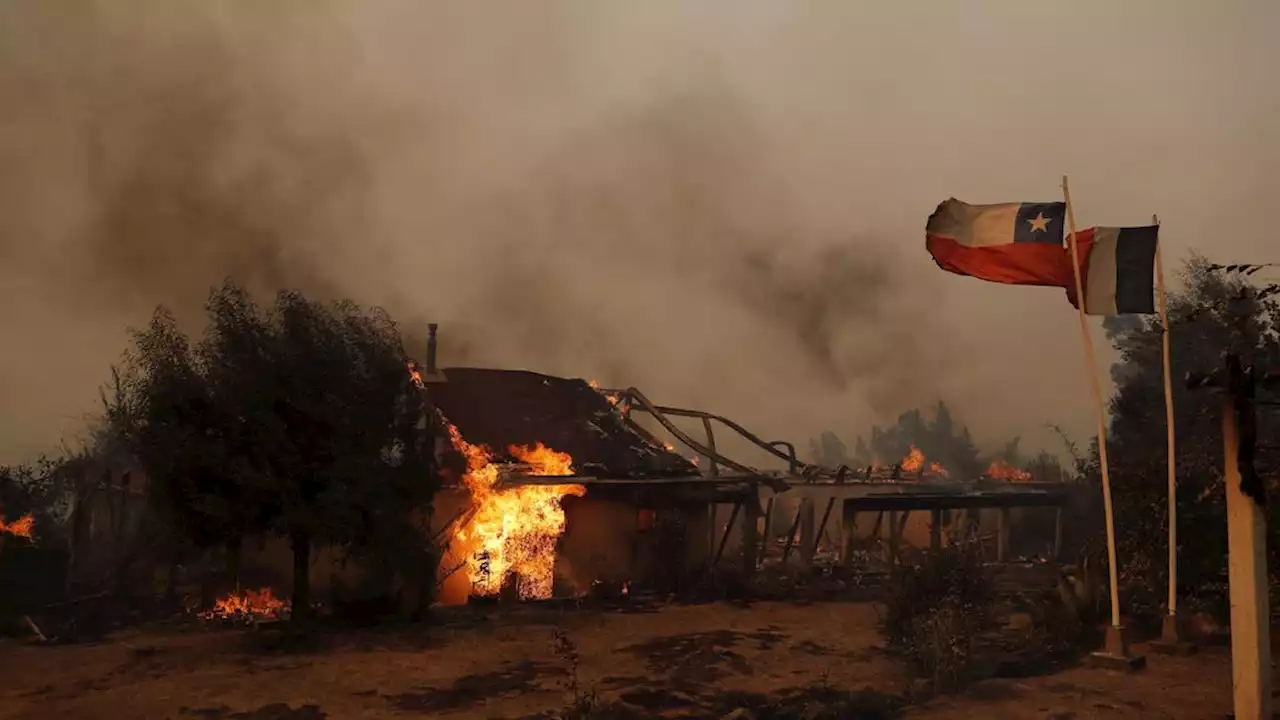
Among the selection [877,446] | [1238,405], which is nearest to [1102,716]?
[1238,405]

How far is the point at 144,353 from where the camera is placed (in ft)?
48.8

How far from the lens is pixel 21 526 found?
810 inches

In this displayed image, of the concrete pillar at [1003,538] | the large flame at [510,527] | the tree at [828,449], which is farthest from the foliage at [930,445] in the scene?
the large flame at [510,527]

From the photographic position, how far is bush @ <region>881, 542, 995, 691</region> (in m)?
11.8

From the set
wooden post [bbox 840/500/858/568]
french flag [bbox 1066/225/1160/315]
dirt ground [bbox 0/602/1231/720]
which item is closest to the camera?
dirt ground [bbox 0/602/1231/720]

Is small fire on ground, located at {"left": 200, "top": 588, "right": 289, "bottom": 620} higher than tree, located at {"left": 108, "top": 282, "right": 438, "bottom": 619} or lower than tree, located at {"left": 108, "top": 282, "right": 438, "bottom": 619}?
lower

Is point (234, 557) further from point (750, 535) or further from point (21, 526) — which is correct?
point (750, 535)

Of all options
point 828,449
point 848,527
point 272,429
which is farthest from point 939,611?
point 828,449

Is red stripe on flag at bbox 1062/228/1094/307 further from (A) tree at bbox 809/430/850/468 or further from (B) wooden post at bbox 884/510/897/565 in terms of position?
(A) tree at bbox 809/430/850/468

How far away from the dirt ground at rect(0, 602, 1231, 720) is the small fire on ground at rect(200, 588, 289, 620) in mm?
876

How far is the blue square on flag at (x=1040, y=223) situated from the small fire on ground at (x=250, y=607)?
1623 cm

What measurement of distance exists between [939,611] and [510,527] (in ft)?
35.1

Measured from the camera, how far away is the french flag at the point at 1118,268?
37.3 feet

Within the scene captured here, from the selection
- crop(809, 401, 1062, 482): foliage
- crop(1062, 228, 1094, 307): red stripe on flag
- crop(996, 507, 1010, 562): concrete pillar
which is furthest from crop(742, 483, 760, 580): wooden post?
crop(809, 401, 1062, 482): foliage
